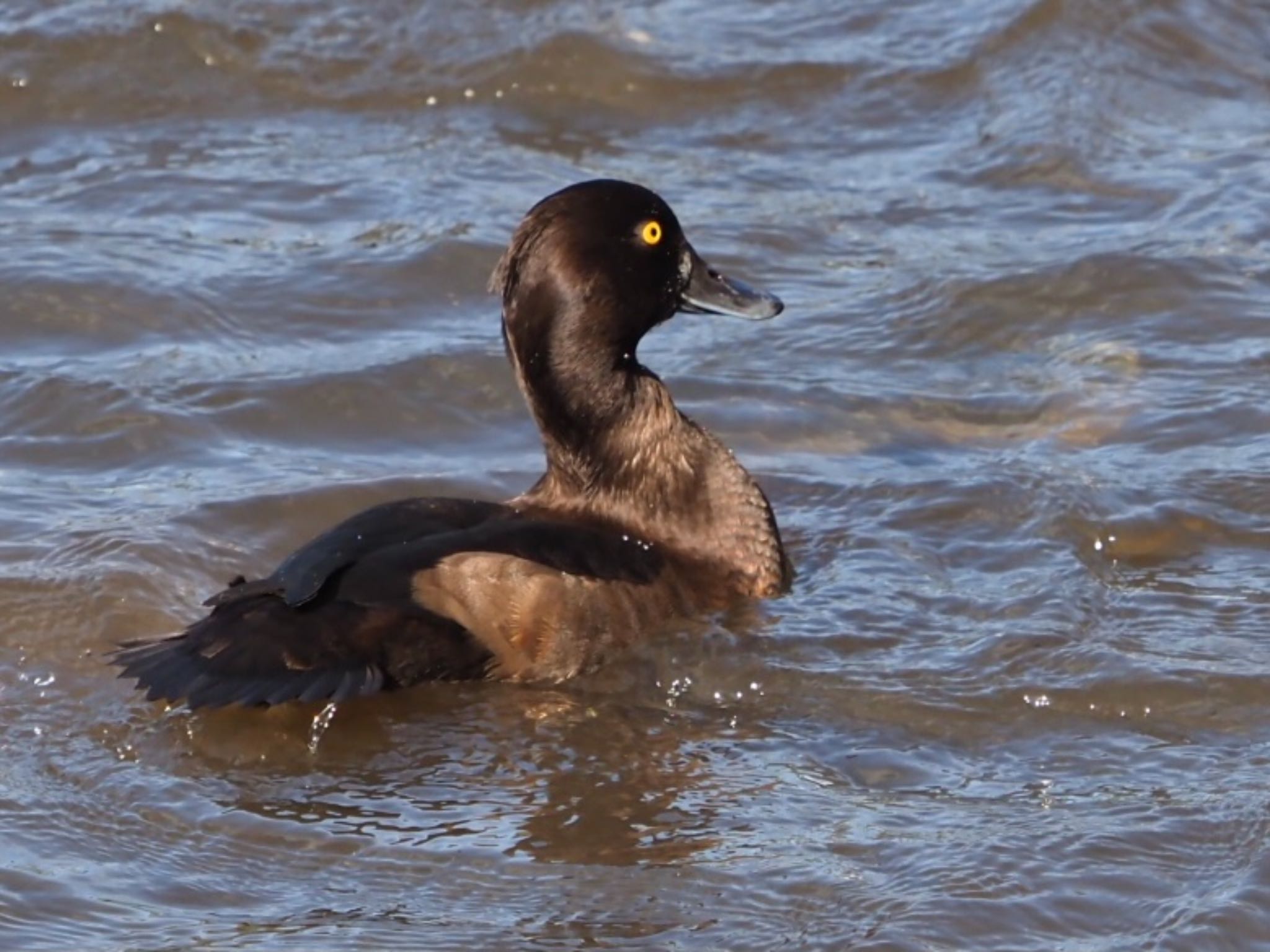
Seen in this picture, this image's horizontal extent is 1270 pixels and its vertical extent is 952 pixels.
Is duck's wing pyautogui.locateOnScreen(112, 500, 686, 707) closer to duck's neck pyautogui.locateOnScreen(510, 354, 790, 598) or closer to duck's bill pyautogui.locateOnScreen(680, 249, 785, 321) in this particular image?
duck's neck pyautogui.locateOnScreen(510, 354, 790, 598)

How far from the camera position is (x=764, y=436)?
6996 millimetres

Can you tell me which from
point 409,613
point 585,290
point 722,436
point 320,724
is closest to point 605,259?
point 585,290

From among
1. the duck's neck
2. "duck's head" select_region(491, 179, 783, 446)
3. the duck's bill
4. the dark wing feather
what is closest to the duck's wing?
the dark wing feather

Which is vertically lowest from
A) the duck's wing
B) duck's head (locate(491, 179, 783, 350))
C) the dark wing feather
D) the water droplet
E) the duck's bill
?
the water droplet

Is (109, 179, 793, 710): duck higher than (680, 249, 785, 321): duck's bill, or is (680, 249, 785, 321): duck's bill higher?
(680, 249, 785, 321): duck's bill

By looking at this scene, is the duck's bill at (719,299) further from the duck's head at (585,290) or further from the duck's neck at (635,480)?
the duck's neck at (635,480)

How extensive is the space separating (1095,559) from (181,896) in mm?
2619

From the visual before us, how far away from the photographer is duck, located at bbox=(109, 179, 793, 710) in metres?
5.21

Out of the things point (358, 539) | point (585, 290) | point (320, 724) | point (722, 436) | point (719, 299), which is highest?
point (585, 290)

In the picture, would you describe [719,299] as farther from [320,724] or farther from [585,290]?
[320,724]

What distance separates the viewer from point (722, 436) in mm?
7008

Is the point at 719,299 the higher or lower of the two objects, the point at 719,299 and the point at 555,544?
the higher

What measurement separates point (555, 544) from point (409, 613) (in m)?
0.47

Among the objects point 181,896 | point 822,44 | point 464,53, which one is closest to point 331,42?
point 464,53
